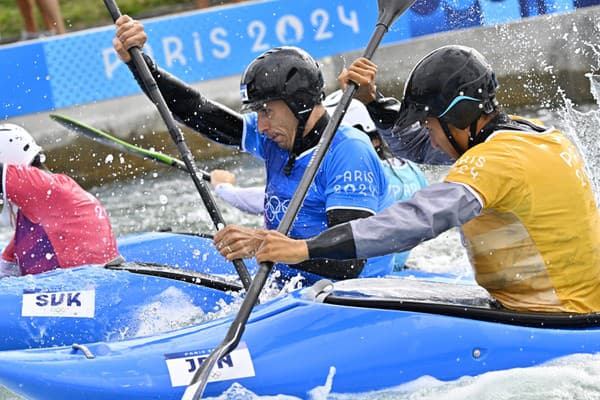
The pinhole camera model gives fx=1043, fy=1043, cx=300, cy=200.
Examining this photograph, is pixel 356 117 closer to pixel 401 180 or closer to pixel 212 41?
pixel 401 180

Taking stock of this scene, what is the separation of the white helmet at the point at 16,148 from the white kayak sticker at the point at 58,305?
840 millimetres

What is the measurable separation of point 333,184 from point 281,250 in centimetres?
105

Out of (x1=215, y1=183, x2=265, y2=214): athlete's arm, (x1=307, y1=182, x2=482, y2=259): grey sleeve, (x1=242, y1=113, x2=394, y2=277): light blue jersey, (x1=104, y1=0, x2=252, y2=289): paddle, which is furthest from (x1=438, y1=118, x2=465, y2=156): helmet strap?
(x1=215, y1=183, x2=265, y2=214): athlete's arm

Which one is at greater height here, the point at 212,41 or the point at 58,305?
the point at 212,41

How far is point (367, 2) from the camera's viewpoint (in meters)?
9.33

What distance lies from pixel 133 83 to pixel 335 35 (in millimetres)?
1875

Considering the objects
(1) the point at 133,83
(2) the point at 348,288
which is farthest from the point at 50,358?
(1) the point at 133,83

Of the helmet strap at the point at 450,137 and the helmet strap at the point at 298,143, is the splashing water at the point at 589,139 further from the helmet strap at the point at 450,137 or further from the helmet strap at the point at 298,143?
the helmet strap at the point at 450,137

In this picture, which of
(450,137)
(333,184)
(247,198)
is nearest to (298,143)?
(333,184)

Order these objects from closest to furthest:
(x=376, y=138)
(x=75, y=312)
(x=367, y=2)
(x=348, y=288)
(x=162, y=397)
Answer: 1. (x=162, y=397)
2. (x=348, y=288)
3. (x=75, y=312)
4. (x=376, y=138)
5. (x=367, y=2)

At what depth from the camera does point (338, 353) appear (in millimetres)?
3822

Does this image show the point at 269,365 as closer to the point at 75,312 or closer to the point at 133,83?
the point at 75,312

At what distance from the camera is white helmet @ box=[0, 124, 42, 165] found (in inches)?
213

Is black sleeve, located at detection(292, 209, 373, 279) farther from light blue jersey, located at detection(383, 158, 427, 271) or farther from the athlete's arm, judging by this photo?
the athlete's arm
